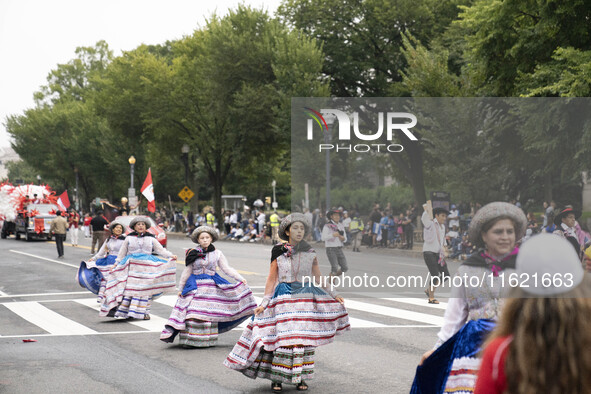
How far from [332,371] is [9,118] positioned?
75856 mm

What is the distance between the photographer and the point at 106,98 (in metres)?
52.6

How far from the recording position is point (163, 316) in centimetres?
1244

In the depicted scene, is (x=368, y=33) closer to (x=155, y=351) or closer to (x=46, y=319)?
(x=46, y=319)

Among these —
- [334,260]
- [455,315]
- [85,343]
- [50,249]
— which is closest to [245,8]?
[50,249]

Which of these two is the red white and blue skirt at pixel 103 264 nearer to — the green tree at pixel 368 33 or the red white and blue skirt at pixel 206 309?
the red white and blue skirt at pixel 206 309

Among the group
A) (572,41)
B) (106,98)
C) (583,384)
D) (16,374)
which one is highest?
(106,98)

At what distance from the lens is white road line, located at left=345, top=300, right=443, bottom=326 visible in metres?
11.3

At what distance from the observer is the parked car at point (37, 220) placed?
3834cm

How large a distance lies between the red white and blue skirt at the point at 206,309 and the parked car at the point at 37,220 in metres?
30.9

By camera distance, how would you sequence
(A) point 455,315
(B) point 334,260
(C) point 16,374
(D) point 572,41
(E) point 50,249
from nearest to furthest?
(A) point 455,315 < (C) point 16,374 < (B) point 334,260 < (D) point 572,41 < (E) point 50,249

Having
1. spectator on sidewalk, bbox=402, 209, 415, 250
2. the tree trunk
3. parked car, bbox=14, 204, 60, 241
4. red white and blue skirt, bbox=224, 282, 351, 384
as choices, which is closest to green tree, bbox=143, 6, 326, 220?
parked car, bbox=14, 204, 60, 241

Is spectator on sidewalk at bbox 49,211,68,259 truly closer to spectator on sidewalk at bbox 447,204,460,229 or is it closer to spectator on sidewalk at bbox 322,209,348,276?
spectator on sidewalk at bbox 322,209,348,276

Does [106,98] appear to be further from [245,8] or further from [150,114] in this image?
[245,8]

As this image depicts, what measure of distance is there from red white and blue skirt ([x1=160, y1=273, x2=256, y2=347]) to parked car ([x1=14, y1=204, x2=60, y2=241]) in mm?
30939
